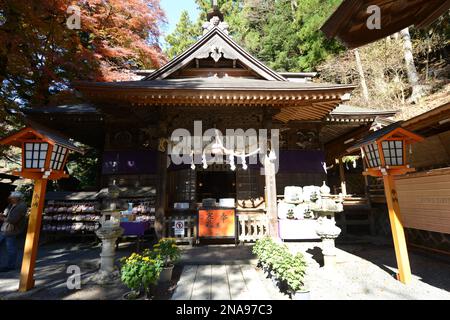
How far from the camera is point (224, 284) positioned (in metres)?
4.68

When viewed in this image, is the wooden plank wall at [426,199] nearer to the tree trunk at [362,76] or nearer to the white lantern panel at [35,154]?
the white lantern panel at [35,154]

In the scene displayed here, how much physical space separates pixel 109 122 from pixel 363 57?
59.1ft

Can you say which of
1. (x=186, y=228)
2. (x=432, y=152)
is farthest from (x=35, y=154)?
(x=432, y=152)

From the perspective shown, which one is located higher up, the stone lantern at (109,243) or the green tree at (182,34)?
the green tree at (182,34)

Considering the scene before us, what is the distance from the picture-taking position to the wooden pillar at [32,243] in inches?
178

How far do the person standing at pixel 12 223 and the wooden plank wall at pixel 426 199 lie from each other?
9.90m

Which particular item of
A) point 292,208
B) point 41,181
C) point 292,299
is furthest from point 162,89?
point 292,208

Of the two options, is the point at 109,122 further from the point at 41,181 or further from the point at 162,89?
the point at 41,181

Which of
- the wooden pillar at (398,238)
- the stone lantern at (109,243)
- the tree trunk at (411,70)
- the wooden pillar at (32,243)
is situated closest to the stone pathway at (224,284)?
the stone lantern at (109,243)

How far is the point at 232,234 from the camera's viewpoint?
766 cm

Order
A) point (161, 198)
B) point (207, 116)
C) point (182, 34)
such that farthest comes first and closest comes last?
point (182, 34)
point (207, 116)
point (161, 198)

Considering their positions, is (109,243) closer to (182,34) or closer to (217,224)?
(217,224)

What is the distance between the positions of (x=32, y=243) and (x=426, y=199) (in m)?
9.34
